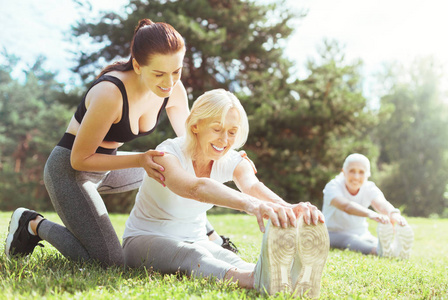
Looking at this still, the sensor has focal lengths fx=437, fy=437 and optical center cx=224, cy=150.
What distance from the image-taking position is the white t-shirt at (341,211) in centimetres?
550

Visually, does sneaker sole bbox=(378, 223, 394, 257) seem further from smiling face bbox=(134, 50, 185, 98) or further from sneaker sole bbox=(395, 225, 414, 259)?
smiling face bbox=(134, 50, 185, 98)

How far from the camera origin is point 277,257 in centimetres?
226

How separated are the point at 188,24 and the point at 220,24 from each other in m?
2.69

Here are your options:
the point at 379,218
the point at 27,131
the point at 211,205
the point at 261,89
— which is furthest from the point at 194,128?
the point at 27,131

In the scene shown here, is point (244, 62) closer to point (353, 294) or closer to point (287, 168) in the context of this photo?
point (287, 168)

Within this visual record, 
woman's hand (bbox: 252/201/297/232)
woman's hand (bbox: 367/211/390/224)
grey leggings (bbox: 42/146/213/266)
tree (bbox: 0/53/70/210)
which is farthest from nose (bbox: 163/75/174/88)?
tree (bbox: 0/53/70/210)

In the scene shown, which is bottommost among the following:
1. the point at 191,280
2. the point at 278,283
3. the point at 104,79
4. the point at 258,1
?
the point at 191,280

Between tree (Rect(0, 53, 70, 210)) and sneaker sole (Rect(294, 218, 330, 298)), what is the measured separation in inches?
590

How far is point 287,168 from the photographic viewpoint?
50.9 feet

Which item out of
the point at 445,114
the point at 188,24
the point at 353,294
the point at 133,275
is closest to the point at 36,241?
the point at 133,275

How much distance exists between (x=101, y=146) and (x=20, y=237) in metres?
0.93

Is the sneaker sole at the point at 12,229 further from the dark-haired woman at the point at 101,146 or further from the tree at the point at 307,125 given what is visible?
the tree at the point at 307,125

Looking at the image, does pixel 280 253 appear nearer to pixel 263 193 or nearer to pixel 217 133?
pixel 263 193

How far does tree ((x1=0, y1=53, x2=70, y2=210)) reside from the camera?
711 inches
